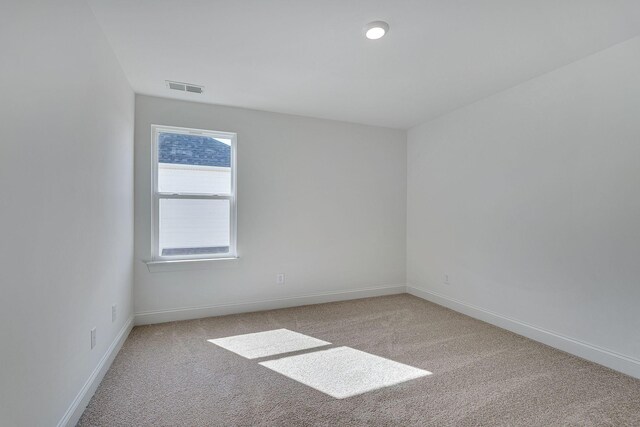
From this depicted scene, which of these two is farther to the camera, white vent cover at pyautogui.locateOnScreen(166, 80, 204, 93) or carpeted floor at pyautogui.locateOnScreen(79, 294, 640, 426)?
white vent cover at pyautogui.locateOnScreen(166, 80, 204, 93)

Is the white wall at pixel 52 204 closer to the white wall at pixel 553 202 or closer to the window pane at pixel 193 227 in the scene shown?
the window pane at pixel 193 227

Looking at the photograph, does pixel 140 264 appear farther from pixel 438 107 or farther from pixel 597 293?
pixel 597 293

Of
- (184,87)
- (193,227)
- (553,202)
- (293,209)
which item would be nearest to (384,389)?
(553,202)

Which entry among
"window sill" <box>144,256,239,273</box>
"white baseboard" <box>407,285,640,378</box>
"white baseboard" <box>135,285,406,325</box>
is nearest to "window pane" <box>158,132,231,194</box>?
"window sill" <box>144,256,239,273</box>

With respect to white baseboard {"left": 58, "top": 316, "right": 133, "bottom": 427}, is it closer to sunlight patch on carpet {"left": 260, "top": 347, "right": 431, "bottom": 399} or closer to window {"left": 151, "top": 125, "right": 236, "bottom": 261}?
window {"left": 151, "top": 125, "right": 236, "bottom": 261}

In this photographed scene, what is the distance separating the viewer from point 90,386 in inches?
75.0

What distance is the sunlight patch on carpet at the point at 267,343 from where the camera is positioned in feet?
8.50

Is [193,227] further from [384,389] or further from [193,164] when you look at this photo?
[384,389]

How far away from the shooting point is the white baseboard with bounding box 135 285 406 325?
322 centimetres

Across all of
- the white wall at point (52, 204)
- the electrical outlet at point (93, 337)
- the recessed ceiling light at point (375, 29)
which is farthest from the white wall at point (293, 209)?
the recessed ceiling light at point (375, 29)

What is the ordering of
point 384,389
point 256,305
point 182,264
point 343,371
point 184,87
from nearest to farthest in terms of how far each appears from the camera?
point 384,389, point 343,371, point 184,87, point 182,264, point 256,305

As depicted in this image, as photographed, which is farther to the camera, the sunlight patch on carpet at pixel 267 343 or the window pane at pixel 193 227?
Answer: the window pane at pixel 193 227

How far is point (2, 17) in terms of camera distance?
3.60 feet

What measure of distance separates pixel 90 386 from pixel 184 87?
2570mm
